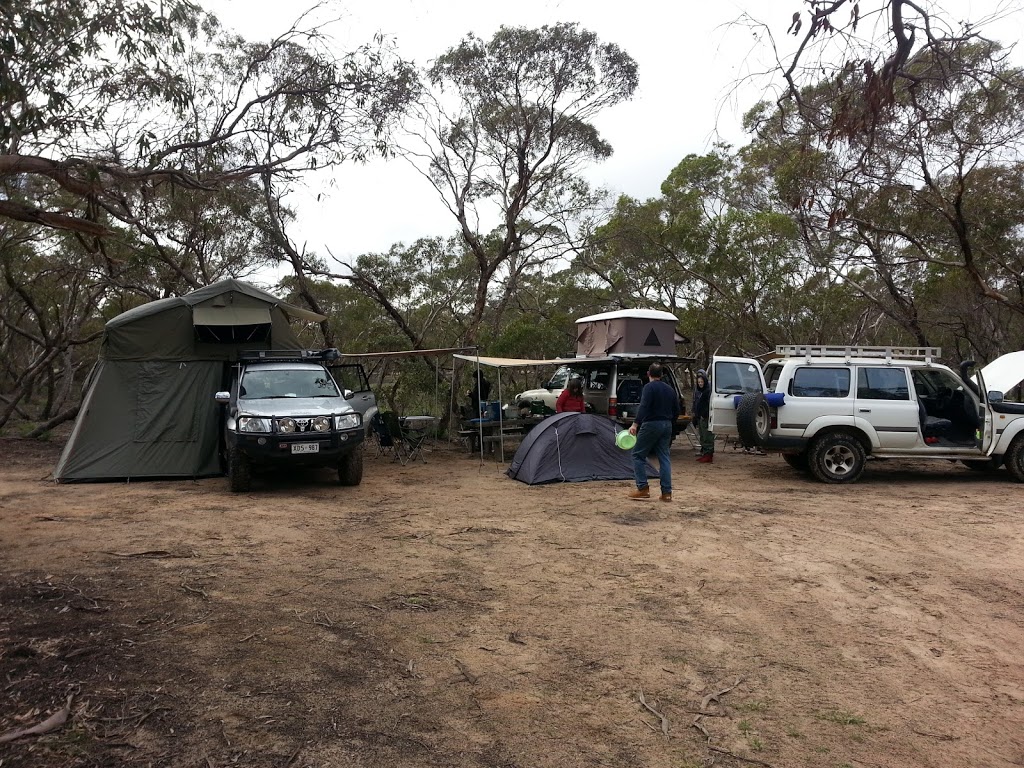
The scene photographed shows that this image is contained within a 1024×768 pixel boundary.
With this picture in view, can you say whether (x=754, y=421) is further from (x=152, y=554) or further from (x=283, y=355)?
(x=152, y=554)


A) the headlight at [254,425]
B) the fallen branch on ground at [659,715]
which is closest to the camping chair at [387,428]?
the headlight at [254,425]

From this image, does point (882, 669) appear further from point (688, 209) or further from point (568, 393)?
point (688, 209)

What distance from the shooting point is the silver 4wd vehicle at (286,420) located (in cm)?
904

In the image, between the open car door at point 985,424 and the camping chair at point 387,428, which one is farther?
the camping chair at point 387,428

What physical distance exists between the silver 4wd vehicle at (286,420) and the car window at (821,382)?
19.8ft

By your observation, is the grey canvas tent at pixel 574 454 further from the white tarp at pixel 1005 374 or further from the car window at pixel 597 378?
the white tarp at pixel 1005 374

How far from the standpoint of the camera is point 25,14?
516 centimetres

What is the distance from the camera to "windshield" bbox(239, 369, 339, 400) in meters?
10.0

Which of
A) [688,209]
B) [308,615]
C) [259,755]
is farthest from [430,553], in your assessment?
[688,209]

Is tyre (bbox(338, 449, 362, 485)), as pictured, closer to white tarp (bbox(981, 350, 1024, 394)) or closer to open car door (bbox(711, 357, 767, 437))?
open car door (bbox(711, 357, 767, 437))

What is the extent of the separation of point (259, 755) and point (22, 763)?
0.87 metres

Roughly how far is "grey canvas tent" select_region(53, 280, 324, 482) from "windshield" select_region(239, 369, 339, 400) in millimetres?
1004

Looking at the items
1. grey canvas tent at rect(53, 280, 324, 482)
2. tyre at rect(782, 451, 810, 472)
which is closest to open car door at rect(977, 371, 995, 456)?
tyre at rect(782, 451, 810, 472)

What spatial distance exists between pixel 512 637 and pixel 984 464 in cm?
987
